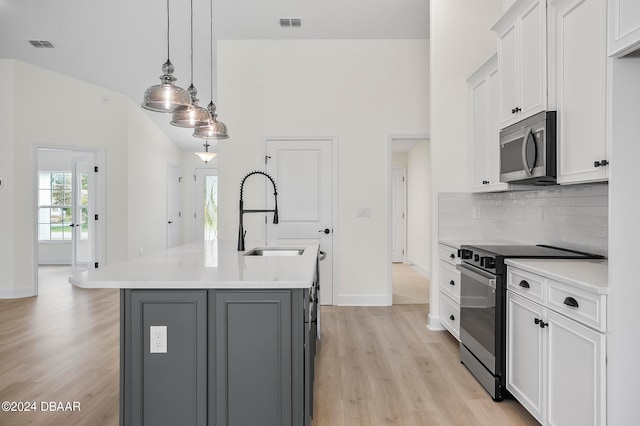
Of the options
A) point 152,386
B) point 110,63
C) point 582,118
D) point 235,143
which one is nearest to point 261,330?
point 152,386

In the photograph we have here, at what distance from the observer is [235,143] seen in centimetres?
494

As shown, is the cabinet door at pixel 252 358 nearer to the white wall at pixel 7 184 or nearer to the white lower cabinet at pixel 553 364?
the white lower cabinet at pixel 553 364

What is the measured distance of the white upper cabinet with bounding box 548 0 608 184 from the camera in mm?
1982

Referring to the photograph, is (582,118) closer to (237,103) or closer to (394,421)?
(394,421)

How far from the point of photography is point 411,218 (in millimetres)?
Answer: 8375

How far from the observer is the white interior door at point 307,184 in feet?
16.2

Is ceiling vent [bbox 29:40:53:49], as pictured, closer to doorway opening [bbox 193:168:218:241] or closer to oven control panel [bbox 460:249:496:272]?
doorway opening [bbox 193:168:218:241]

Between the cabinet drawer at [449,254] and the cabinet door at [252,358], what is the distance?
2059 mm

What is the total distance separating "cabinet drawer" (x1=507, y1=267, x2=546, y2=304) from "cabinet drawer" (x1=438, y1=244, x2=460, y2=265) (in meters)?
1.03

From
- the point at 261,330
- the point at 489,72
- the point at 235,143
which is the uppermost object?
the point at 489,72

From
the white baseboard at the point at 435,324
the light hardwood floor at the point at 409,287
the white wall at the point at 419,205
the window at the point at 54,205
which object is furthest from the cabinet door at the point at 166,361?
the window at the point at 54,205

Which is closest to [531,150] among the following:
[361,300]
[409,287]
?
[361,300]

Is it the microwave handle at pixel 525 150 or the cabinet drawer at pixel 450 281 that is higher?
the microwave handle at pixel 525 150

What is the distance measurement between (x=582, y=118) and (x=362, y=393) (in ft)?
6.63
